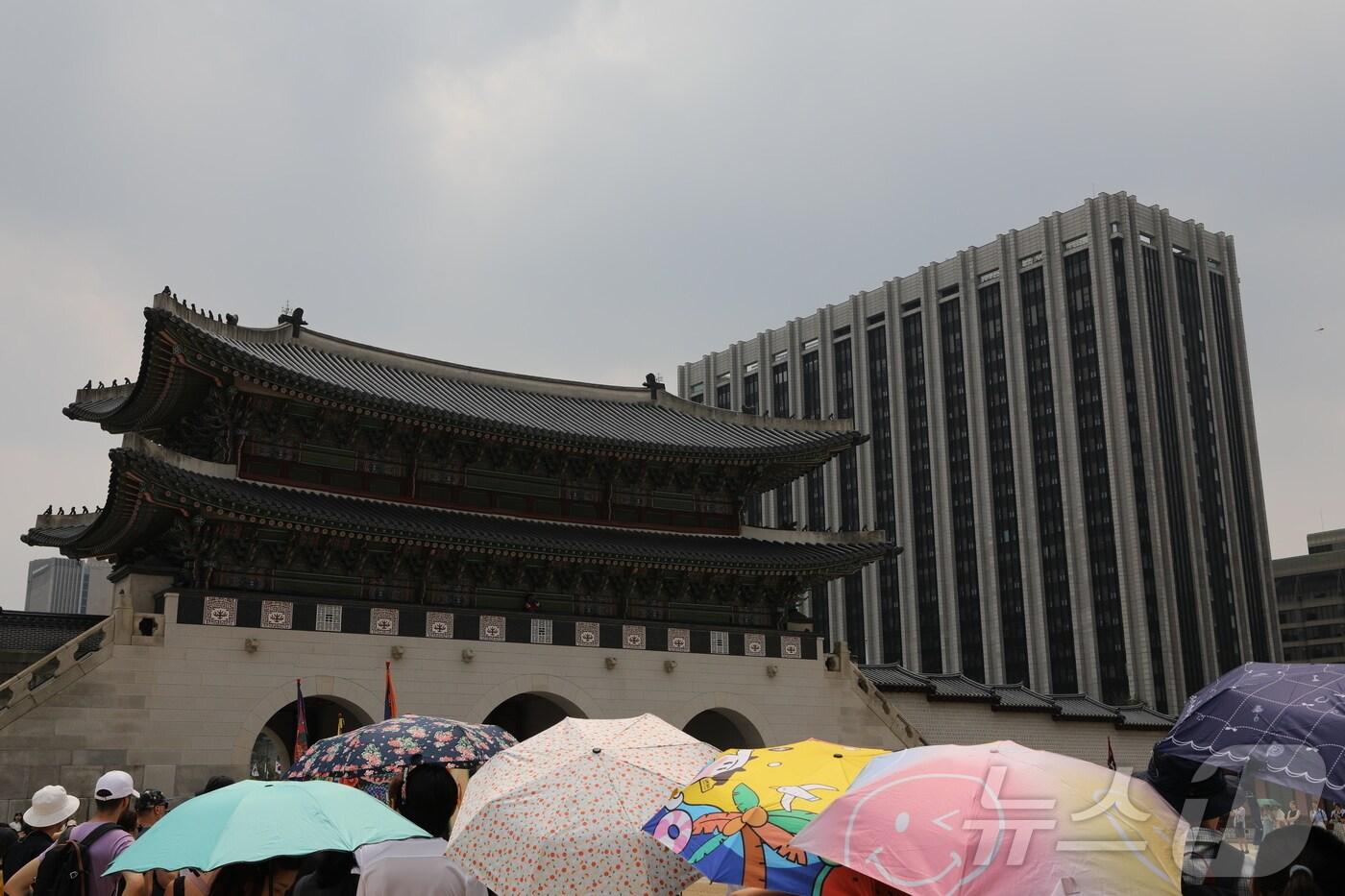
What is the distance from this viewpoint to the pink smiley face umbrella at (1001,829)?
5.12 m

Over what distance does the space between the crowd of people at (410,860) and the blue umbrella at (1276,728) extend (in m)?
0.22

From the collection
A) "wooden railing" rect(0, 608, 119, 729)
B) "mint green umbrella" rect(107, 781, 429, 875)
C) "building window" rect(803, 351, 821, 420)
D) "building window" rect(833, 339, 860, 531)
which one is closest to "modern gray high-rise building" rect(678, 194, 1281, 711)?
"building window" rect(833, 339, 860, 531)

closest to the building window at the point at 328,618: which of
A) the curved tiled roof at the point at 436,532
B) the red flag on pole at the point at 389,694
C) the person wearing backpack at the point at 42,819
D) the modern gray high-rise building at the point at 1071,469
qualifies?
the red flag on pole at the point at 389,694

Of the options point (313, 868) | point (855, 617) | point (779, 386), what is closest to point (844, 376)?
point (779, 386)

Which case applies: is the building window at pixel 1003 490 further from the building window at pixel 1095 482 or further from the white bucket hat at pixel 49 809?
the white bucket hat at pixel 49 809

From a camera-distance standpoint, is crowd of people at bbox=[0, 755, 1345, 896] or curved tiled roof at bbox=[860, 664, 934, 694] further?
curved tiled roof at bbox=[860, 664, 934, 694]

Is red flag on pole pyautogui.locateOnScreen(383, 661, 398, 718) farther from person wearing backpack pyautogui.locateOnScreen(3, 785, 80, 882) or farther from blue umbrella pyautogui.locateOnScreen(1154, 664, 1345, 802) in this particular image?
blue umbrella pyautogui.locateOnScreen(1154, 664, 1345, 802)

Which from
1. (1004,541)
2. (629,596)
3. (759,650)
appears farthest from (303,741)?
(1004,541)

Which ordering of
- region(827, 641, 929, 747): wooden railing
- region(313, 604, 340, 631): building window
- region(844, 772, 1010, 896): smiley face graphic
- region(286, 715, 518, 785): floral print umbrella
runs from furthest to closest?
1. region(827, 641, 929, 747): wooden railing
2. region(313, 604, 340, 631): building window
3. region(286, 715, 518, 785): floral print umbrella
4. region(844, 772, 1010, 896): smiley face graphic

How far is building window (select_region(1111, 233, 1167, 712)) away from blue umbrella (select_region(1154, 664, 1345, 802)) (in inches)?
2952

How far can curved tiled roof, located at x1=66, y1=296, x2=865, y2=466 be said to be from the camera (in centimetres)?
2517

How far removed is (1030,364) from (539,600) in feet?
215

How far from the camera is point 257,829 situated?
245 inches

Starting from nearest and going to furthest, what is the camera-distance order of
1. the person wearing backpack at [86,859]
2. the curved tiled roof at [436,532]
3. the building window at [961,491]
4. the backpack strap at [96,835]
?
1. the person wearing backpack at [86,859]
2. the backpack strap at [96,835]
3. the curved tiled roof at [436,532]
4. the building window at [961,491]
